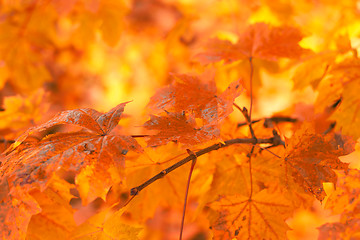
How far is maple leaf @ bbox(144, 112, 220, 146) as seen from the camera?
471 millimetres

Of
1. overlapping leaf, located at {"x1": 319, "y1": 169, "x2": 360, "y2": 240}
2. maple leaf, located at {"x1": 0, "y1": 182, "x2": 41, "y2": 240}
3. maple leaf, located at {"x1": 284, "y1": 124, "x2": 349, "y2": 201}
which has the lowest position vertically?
overlapping leaf, located at {"x1": 319, "y1": 169, "x2": 360, "y2": 240}

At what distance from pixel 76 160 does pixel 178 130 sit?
0.18 m

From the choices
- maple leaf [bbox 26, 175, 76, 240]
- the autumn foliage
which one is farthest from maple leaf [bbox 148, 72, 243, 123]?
maple leaf [bbox 26, 175, 76, 240]

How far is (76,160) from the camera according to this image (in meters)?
0.46

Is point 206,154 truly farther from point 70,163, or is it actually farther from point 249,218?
point 70,163

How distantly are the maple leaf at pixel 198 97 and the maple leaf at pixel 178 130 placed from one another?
1.4 inches

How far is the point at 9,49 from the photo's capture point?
1.50 meters

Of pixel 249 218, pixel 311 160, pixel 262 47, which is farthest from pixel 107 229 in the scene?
pixel 262 47

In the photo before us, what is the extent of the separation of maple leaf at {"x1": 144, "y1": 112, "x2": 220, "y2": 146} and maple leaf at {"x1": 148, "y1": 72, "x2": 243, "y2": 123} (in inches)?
1.4

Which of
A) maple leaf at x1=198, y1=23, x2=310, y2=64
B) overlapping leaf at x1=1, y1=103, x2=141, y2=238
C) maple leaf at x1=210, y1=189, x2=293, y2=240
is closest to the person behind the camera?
overlapping leaf at x1=1, y1=103, x2=141, y2=238

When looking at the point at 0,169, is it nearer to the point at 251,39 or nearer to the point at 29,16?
the point at 251,39

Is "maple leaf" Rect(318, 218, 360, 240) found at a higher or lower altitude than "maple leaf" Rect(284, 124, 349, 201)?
lower

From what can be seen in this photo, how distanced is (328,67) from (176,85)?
0.48 metres

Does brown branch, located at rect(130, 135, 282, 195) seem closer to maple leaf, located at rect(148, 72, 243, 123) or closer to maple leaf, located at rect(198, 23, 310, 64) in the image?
maple leaf, located at rect(148, 72, 243, 123)
